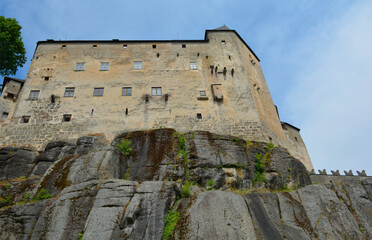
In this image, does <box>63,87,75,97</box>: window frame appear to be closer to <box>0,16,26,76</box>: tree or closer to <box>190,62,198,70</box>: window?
<box>0,16,26,76</box>: tree

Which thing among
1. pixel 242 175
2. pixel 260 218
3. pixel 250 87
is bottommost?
pixel 260 218

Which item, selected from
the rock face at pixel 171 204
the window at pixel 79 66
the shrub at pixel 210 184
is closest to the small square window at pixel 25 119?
the rock face at pixel 171 204

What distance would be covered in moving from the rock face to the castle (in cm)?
641

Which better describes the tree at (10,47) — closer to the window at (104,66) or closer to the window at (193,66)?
the window at (104,66)

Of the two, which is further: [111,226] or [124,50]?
[124,50]

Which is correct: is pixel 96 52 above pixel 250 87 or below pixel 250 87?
above

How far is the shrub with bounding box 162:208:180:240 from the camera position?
13.0 meters

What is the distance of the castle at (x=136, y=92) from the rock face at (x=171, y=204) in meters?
6.41

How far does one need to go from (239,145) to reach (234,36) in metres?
17.2

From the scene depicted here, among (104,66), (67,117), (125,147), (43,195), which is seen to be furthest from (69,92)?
(43,195)

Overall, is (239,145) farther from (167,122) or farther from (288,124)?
(288,124)

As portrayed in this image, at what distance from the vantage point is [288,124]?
39.2 m

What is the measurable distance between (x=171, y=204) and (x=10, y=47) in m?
25.1

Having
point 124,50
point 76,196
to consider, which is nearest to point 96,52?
point 124,50
